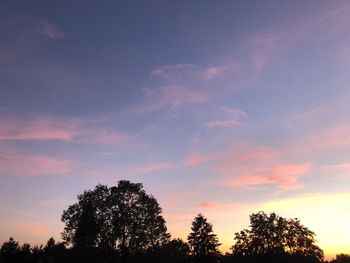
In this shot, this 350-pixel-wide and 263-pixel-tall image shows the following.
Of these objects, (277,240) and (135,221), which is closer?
(135,221)

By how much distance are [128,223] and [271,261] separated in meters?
46.1

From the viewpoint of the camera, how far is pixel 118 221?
62.9 m

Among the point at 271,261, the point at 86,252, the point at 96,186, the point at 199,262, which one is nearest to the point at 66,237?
the point at 86,252

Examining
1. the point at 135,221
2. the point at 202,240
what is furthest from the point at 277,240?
the point at 135,221

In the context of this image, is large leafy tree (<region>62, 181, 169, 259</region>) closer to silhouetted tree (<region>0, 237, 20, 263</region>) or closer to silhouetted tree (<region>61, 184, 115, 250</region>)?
silhouetted tree (<region>61, 184, 115, 250</region>)

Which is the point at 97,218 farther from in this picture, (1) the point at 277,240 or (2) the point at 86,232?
(1) the point at 277,240

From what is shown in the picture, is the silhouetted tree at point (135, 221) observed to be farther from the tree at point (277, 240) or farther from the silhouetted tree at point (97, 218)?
the tree at point (277, 240)

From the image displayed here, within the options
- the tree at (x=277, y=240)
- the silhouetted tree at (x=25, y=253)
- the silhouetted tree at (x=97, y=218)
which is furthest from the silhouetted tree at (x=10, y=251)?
the tree at (x=277, y=240)

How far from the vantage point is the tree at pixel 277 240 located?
90062mm

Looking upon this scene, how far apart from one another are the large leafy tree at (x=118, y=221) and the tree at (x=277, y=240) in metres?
42.5

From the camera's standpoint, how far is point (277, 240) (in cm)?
9400

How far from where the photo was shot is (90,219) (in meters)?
62.8

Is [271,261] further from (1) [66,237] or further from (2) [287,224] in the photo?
(1) [66,237]

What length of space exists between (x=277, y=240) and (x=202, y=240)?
2332cm
